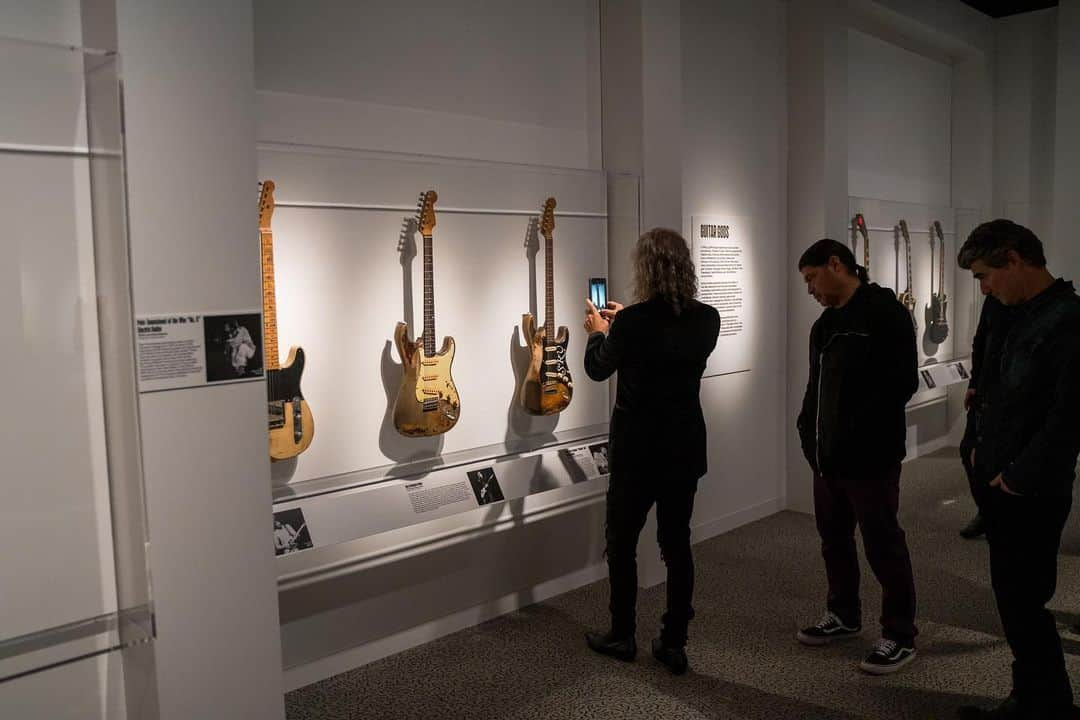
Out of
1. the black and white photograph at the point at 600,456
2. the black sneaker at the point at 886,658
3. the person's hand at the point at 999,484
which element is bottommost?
the black sneaker at the point at 886,658

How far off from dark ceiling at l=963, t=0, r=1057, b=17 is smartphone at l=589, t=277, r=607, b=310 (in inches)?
197

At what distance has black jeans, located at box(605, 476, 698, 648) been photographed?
3.28m

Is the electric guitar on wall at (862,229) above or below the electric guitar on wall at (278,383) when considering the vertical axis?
above

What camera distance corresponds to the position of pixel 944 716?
3086 millimetres

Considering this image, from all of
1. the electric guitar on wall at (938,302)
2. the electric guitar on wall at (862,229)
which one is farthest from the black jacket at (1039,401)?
the electric guitar on wall at (938,302)

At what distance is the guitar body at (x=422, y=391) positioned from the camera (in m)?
3.51

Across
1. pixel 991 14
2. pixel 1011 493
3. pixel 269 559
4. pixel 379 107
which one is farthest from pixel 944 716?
pixel 991 14

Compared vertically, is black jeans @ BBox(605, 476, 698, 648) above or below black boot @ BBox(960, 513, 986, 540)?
above

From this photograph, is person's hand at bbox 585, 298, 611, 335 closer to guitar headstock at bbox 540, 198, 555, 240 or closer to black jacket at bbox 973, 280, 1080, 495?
guitar headstock at bbox 540, 198, 555, 240

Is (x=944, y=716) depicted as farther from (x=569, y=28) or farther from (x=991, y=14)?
(x=991, y=14)

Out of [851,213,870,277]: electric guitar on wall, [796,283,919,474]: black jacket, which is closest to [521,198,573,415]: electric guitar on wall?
[796,283,919,474]: black jacket

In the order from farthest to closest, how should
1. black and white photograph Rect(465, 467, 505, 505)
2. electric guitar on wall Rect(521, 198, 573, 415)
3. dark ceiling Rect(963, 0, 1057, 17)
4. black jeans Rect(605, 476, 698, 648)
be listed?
Result: dark ceiling Rect(963, 0, 1057, 17)
electric guitar on wall Rect(521, 198, 573, 415)
black and white photograph Rect(465, 467, 505, 505)
black jeans Rect(605, 476, 698, 648)

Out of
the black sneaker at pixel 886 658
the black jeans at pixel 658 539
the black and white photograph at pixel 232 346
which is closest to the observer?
the black and white photograph at pixel 232 346

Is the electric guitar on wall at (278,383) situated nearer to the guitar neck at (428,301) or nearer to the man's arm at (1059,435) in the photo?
the guitar neck at (428,301)
